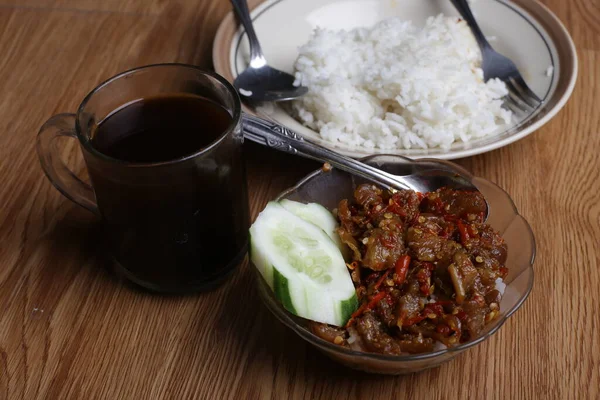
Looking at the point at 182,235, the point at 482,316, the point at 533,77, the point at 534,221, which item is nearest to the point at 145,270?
the point at 182,235

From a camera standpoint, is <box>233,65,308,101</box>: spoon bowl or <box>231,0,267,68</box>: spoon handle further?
<box>231,0,267,68</box>: spoon handle

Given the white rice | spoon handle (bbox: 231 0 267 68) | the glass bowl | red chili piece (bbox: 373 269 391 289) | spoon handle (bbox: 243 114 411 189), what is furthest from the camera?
spoon handle (bbox: 231 0 267 68)

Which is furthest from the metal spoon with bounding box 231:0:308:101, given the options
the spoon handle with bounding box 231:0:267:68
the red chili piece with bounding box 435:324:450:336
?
the red chili piece with bounding box 435:324:450:336

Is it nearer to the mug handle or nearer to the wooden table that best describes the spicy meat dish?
the wooden table

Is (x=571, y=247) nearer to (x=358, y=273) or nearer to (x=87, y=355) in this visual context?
(x=358, y=273)

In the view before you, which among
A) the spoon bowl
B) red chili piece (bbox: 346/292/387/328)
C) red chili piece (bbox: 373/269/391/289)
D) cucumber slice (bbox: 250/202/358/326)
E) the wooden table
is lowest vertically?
the wooden table

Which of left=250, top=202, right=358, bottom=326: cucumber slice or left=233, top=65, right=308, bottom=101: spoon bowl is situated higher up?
left=250, top=202, right=358, bottom=326: cucumber slice

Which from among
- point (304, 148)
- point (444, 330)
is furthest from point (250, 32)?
point (444, 330)

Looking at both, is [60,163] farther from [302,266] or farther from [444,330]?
[444,330]
